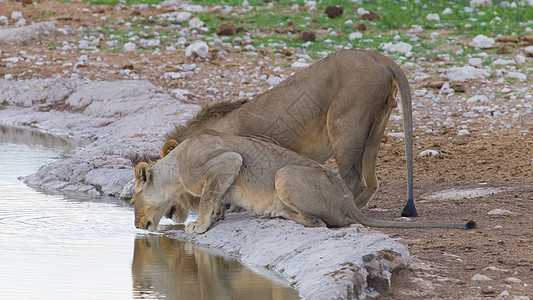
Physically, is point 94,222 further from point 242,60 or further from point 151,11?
point 151,11

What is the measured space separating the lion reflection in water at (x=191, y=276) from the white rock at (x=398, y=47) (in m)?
9.31

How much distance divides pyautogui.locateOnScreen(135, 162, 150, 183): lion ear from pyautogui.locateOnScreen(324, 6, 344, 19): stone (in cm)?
1195

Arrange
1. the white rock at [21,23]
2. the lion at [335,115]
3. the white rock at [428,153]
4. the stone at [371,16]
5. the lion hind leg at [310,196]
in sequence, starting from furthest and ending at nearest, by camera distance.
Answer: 1. the white rock at [21,23]
2. the stone at [371,16]
3. the white rock at [428,153]
4. the lion at [335,115]
5. the lion hind leg at [310,196]

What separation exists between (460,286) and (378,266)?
507 millimetres

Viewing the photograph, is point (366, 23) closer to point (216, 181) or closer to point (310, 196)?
point (216, 181)

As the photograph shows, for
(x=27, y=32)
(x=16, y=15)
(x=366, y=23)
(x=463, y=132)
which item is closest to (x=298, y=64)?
(x=366, y=23)

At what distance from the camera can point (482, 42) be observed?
15.7 m

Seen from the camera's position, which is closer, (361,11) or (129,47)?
(129,47)

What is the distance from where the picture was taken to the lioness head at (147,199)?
7484mm

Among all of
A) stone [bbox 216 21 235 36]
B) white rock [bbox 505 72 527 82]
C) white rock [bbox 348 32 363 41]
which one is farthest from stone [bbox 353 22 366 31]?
white rock [bbox 505 72 527 82]

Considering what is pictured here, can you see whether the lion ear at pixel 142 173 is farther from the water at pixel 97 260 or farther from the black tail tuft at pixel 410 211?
the black tail tuft at pixel 410 211

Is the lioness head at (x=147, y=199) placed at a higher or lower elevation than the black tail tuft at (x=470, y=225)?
lower

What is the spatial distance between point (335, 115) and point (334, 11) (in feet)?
38.2

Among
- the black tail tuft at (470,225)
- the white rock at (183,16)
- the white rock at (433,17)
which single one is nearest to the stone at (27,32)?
the white rock at (183,16)
